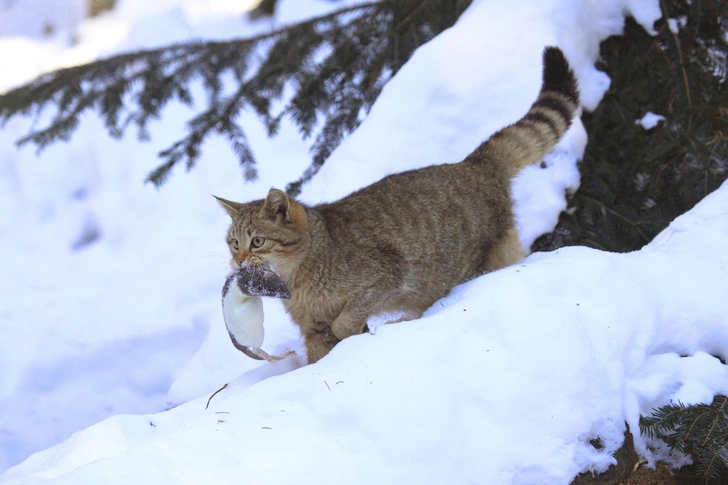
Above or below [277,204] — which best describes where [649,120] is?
below

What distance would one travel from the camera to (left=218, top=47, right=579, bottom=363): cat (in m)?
2.93

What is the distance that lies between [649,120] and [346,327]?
2.27 m

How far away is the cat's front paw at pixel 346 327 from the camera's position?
283cm

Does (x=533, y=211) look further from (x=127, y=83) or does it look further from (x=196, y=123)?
(x=127, y=83)

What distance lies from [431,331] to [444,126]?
6.59 ft

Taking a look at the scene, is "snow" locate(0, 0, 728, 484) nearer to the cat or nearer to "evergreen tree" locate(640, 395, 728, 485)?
"evergreen tree" locate(640, 395, 728, 485)

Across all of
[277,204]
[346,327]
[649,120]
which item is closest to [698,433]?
[346,327]

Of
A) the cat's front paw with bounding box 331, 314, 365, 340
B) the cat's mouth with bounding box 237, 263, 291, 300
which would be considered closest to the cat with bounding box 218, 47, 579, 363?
the cat's front paw with bounding box 331, 314, 365, 340

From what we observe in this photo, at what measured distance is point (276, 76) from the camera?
4.37 meters

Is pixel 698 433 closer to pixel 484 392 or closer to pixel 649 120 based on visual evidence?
pixel 484 392

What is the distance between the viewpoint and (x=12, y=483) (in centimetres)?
207

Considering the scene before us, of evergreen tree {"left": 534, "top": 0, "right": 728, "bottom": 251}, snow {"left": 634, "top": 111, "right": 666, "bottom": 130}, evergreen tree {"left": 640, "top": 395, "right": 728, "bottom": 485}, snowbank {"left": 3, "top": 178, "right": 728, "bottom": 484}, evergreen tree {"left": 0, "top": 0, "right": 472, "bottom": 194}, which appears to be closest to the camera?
snowbank {"left": 3, "top": 178, "right": 728, "bottom": 484}

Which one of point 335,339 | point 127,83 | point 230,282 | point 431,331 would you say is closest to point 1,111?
point 127,83

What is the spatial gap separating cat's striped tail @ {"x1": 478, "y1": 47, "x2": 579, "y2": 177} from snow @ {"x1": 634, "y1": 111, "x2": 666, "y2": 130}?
758 millimetres
